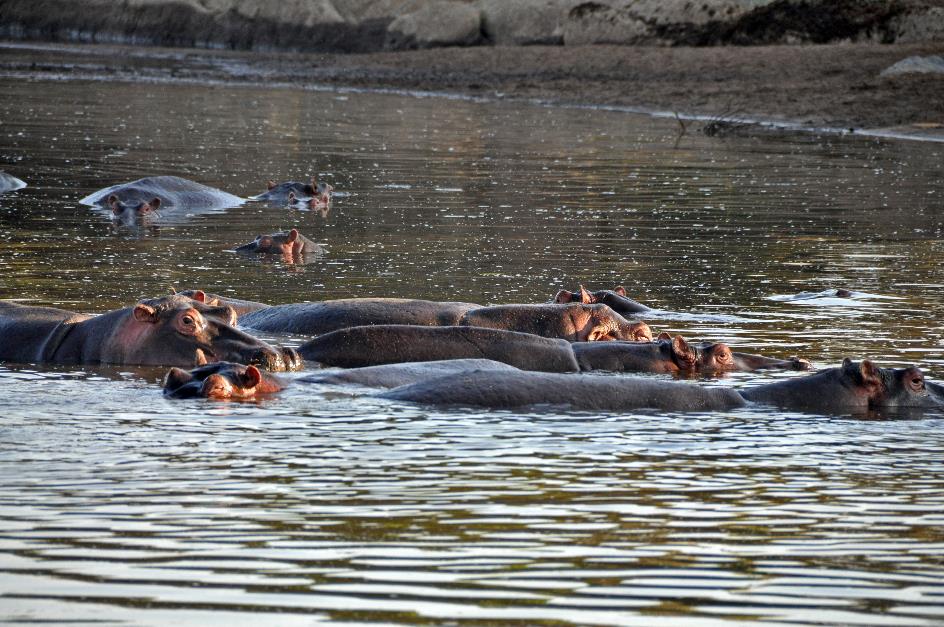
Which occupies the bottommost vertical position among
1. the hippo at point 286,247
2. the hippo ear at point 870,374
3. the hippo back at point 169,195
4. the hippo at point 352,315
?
the hippo back at point 169,195

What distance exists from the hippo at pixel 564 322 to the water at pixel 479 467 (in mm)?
491

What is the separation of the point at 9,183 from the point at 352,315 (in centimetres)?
794

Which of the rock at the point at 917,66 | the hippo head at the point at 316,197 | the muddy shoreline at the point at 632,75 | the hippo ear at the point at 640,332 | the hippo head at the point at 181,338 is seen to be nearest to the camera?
the hippo head at the point at 181,338

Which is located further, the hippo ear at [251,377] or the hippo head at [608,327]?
the hippo head at [608,327]

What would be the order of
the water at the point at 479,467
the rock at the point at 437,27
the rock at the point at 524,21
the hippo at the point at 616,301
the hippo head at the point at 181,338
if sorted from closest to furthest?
the water at the point at 479,467, the hippo head at the point at 181,338, the hippo at the point at 616,301, the rock at the point at 524,21, the rock at the point at 437,27

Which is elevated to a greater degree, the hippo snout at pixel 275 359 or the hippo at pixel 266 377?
the hippo at pixel 266 377

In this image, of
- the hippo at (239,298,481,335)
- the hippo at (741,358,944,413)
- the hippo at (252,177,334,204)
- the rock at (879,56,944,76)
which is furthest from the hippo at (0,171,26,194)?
the rock at (879,56,944,76)

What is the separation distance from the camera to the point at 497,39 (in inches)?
1441

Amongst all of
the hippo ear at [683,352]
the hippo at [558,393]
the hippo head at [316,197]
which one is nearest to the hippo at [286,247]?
the hippo head at [316,197]

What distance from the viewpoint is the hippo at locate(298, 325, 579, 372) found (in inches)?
302

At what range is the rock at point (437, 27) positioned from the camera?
37.1m

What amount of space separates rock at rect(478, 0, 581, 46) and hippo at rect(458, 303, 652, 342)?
26910 mm

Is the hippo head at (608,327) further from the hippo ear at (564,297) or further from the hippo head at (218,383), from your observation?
the hippo head at (218,383)

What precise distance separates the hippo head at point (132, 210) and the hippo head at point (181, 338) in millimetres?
6001
